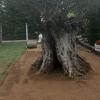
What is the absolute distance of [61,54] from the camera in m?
10.1

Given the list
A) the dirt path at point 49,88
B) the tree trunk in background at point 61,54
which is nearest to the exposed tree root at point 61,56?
the tree trunk in background at point 61,54

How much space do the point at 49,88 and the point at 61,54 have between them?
197cm

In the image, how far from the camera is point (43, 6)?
10273 mm

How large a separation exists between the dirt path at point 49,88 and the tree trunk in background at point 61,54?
15.4 inches

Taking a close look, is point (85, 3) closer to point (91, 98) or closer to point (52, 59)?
point (52, 59)

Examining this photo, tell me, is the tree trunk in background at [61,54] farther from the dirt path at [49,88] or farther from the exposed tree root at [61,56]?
the dirt path at [49,88]

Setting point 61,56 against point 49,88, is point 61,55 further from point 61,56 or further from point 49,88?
point 49,88

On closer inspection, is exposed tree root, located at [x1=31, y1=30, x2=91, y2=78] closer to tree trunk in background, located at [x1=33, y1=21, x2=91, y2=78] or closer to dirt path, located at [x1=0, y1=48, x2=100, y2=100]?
tree trunk in background, located at [x1=33, y1=21, x2=91, y2=78]

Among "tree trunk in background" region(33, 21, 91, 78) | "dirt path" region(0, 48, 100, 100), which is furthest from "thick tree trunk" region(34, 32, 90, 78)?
"dirt path" region(0, 48, 100, 100)

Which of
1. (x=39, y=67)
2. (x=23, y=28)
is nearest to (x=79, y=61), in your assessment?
(x=39, y=67)

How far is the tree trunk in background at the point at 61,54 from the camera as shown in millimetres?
9961

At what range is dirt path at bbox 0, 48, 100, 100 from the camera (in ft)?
24.8

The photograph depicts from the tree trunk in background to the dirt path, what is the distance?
392mm

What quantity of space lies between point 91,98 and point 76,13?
463cm
